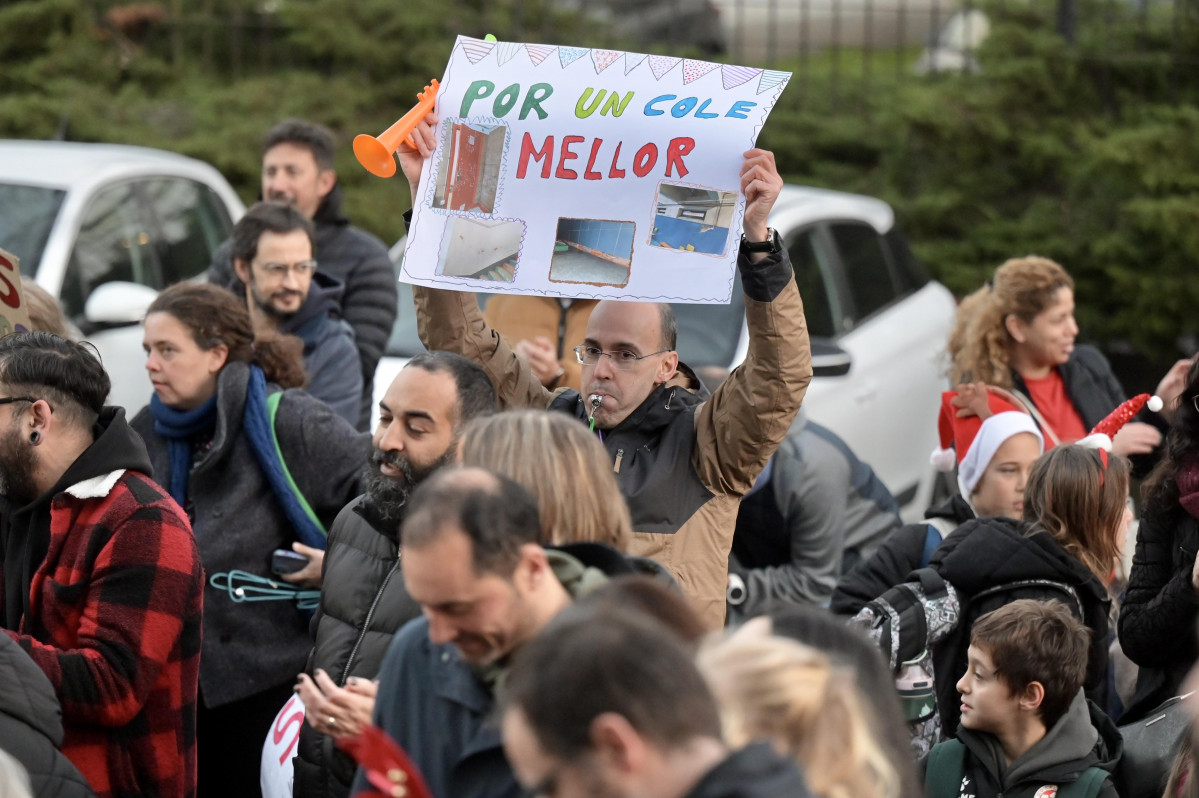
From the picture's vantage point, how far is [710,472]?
3.92m

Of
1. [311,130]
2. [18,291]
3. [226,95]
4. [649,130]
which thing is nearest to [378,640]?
[649,130]

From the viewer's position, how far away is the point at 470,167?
13.1ft

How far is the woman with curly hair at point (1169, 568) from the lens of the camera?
13.5 ft

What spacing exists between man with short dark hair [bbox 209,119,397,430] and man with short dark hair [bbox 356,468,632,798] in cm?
356

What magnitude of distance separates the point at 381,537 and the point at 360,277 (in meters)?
2.96

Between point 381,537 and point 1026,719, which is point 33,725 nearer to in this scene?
point 381,537

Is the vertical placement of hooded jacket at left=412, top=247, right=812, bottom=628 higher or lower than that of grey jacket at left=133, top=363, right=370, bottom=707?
higher

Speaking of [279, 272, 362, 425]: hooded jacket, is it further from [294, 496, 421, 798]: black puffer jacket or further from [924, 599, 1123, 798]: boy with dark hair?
Result: [924, 599, 1123, 798]: boy with dark hair

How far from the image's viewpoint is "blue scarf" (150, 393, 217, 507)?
4.64 m

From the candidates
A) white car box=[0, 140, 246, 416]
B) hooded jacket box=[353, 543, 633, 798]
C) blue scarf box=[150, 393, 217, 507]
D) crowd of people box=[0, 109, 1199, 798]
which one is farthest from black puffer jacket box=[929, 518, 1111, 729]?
white car box=[0, 140, 246, 416]

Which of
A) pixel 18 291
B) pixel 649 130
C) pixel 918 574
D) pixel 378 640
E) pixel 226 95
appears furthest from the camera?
pixel 226 95

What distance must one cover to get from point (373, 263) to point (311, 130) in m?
0.71

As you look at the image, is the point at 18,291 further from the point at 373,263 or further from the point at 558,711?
the point at 558,711

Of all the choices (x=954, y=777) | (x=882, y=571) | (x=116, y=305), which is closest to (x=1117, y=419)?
(x=882, y=571)
